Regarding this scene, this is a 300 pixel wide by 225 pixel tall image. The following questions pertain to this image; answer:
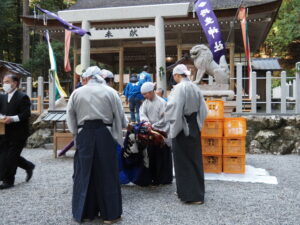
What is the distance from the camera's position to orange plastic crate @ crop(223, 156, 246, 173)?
5.60 meters

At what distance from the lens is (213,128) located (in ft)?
18.1

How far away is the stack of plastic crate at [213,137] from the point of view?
547 cm

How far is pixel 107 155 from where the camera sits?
3.33 m

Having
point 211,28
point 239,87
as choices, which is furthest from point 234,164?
point 211,28

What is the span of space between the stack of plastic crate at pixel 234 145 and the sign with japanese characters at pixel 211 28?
3.15 meters

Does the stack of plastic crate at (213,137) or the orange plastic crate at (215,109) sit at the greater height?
the orange plastic crate at (215,109)

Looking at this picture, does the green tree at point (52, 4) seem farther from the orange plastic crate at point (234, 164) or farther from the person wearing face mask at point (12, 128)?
the orange plastic crate at point (234, 164)

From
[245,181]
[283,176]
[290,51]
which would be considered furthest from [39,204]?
[290,51]

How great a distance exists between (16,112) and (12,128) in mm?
248

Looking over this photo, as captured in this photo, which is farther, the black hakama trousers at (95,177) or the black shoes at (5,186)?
the black shoes at (5,186)

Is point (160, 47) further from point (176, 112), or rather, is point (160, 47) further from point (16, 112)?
point (176, 112)

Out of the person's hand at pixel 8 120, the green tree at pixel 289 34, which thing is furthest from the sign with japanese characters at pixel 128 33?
the green tree at pixel 289 34

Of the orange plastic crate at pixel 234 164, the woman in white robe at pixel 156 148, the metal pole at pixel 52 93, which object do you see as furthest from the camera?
the metal pole at pixel 52 93

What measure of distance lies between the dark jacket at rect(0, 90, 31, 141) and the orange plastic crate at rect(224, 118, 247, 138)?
3.28 meters
